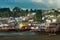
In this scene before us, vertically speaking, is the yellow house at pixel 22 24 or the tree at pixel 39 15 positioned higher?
the tree at pixel 39 15

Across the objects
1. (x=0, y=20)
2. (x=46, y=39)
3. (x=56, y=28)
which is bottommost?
(x=46, y=39)

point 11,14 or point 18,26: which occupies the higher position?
point 11,14

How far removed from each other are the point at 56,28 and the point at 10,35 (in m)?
1.58

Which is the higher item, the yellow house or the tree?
the tree

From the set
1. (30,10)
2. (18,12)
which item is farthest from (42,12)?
(18,12)

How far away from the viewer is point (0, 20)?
5258 mm

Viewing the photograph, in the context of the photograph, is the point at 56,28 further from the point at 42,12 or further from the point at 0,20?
the point at 0,20

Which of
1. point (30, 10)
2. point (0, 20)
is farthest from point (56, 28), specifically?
point (0, 20)

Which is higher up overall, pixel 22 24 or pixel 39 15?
pixel 39 15

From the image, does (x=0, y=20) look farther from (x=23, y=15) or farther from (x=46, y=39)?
(x=46, y=39)

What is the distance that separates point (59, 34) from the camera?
527 cm

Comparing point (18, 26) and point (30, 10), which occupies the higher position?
point (30, 10)

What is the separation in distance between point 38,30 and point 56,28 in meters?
0.62

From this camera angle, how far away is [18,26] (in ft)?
17.5
